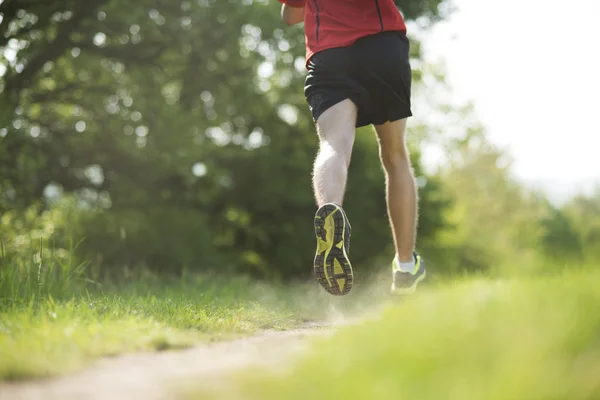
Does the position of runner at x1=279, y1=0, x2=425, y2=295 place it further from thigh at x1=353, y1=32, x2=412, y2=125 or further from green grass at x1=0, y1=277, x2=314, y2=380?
green grass at x1=0, y1=277, x2=314, y2=380

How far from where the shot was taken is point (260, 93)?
40.8ft

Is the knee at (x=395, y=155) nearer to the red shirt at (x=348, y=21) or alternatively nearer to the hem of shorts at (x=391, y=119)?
the hem of shorts at (x=391, y=119)

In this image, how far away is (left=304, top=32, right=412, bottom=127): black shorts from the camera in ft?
9.02

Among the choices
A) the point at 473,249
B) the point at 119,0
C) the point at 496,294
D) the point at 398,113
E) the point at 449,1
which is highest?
the point at 449,1

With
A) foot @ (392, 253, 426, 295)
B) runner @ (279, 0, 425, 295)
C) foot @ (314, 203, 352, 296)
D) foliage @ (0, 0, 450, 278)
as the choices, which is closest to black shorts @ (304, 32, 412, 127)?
runner @ (279, 0, 425, 295)

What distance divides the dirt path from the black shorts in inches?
52.3

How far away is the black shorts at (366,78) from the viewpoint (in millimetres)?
2748

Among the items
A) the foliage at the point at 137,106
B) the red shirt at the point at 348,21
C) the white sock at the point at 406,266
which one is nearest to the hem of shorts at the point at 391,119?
the red shirt at the point at 348,21

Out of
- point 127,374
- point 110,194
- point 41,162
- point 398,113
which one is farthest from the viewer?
point 110,194

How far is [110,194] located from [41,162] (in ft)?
5.00

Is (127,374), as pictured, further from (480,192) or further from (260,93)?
(480,192)

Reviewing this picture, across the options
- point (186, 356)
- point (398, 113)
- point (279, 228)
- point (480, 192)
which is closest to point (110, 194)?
point (279, 228)

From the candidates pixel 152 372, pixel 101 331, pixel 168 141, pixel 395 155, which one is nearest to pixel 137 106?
pixel 168 141

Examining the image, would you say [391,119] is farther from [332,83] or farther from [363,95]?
[332,83]
